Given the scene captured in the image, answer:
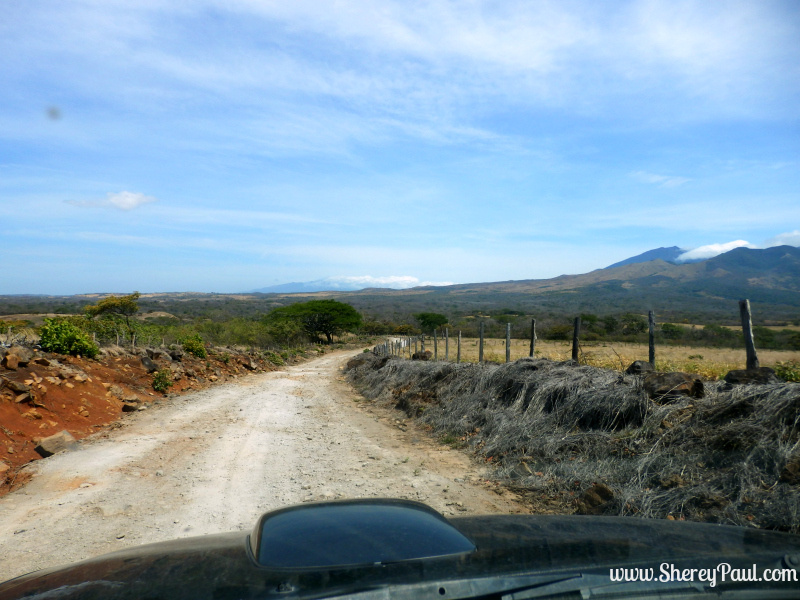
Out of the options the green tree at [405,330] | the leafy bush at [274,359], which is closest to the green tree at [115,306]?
the leafy bush at [274,359]

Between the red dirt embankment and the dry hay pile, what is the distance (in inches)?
271

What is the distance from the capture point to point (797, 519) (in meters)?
4.05

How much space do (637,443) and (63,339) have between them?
530 inches

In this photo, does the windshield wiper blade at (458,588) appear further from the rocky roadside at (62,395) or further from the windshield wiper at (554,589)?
the rocky roadside at (62,395)

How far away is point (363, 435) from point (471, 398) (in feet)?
7.59

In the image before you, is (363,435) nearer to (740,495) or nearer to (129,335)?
(740,495)

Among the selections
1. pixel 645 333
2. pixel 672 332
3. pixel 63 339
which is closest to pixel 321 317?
pixel 645 333

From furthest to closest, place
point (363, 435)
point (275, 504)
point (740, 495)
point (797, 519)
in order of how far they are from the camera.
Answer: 1. point (363, 435)
2. point (275, 504)
3. point (740, 495)
4. point (797, 519)

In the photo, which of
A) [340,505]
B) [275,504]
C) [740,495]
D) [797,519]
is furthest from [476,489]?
[340,505]

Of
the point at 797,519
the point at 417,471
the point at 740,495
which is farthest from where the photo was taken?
the point at 417,471

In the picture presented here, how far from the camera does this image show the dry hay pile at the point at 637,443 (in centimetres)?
476

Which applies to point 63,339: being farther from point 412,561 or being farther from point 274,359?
point 274,359

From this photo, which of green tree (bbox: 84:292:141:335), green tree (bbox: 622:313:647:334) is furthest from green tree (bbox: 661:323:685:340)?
green tree (bbox: 84:292:141:335)

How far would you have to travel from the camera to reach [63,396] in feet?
34.8
